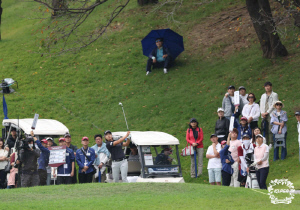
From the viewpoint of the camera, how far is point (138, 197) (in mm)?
11281

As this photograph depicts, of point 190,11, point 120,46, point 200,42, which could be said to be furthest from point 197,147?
point 190,11

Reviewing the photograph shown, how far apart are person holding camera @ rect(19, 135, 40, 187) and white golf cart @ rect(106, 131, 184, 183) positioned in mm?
2918

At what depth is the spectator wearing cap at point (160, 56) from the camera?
26297 mm

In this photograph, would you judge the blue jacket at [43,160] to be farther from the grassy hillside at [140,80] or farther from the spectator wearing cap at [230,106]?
the spectator wearing cap at [230,106]

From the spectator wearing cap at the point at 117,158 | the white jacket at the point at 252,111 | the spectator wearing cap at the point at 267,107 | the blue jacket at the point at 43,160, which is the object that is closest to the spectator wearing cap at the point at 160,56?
the spectator wearing cap at the point at 267,107

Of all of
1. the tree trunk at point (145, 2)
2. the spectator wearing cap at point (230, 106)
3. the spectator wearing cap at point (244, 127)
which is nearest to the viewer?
the spectator wearing cap at point (244, 127)

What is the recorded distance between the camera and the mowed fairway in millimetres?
10414

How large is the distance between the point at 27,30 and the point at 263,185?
28678 mm

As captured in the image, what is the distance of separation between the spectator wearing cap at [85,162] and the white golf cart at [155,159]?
1.29m

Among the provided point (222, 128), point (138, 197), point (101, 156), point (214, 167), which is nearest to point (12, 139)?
point (101, 156)

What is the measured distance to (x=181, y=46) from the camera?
26594mm

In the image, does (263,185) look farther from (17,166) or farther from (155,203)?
(17,166)

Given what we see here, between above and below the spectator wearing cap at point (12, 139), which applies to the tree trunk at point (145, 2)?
above

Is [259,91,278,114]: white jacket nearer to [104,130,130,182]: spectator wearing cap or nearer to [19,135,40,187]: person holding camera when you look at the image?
[104,130,130,182]: spectator wearing cap
